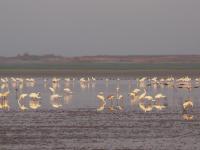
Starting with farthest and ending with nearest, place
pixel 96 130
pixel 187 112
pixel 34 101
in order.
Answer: pixel 34 101 → pixel 187 112 → pixel 96 130

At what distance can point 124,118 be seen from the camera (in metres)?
26.2

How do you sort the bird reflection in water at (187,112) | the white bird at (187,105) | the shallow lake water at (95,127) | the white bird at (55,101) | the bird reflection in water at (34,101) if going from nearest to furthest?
the shallow lake water at (95,127) → the bird reflection in water at (187,112) → the white bird at (187,105) → the bird reflection in water at (34,101) → the white bird at (55,101)

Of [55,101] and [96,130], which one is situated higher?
[55,101]

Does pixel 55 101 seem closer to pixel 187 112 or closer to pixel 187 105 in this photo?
pixel 187 105

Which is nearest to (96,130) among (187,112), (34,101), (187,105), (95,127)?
(95,127)

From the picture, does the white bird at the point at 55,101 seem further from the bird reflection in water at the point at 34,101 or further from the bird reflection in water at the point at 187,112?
the bird reflection in water at the point at 187,112

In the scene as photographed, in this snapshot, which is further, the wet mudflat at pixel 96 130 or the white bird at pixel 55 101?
the white bird at pixel 55 101

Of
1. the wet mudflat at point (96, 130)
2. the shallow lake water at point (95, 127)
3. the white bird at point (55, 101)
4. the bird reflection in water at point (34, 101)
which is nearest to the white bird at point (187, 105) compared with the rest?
the shallow lake water at point (95, 127)

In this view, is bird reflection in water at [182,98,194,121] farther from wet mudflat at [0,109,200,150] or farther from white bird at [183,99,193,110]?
wet mudflat at [0,109,200,150]

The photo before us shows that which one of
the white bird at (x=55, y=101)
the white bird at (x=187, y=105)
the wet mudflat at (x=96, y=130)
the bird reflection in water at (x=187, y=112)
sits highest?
the white bird at (x=55, y=101)

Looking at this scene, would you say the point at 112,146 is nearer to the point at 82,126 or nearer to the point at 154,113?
the point at 82,126

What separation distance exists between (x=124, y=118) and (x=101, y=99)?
8.09 meters

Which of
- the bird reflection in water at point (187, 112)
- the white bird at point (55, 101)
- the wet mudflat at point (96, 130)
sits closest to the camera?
the wet mudflat at point (96, 130)

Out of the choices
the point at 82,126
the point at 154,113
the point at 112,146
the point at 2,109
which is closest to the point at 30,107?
the point at 2,109
